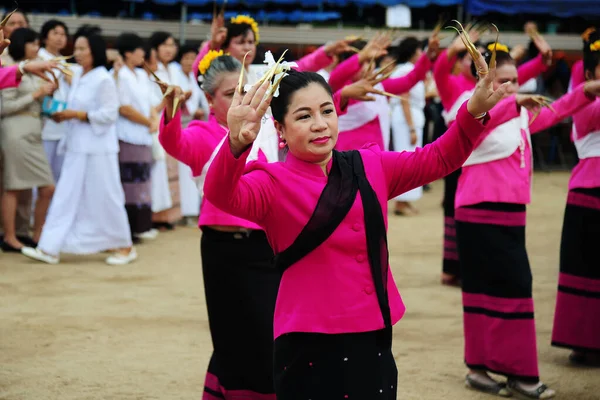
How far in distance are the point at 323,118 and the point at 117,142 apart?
20.1ft

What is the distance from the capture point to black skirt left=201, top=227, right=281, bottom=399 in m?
4.26

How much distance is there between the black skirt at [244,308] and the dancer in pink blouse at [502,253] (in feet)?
4.73

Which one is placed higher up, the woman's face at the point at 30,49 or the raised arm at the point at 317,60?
the raised arm at the point at 317,60

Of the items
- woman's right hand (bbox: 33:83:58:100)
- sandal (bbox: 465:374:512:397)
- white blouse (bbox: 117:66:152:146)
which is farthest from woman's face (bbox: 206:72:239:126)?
white blouse (bbox: 117:66:152:146)

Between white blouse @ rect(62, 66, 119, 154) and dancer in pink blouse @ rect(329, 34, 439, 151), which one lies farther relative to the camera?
white blouse @ rect(62, 66, 119, 154)

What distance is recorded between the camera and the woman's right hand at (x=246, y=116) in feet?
9.02

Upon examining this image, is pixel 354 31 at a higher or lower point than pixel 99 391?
higher

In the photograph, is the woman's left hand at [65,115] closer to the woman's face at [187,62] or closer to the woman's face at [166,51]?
the woman's face at [166,51]

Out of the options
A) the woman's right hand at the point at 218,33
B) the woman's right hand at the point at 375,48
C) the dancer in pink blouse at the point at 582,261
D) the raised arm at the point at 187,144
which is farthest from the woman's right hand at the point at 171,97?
the dancer in pink blouse at the point at 582,261

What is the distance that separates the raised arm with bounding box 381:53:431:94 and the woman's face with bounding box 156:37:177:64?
15.0 feet

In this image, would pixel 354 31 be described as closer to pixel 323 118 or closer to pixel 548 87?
pixel 548 87

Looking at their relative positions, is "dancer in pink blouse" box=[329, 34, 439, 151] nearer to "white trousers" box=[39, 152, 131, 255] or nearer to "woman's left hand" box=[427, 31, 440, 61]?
"woman's left hand" box=[427, 31, 440, 61]

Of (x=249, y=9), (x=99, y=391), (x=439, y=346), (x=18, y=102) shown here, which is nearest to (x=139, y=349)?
(x=99, y=391)

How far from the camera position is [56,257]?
8609 mm
